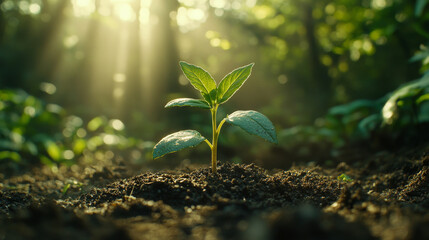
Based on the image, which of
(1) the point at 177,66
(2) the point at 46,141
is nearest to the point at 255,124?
(2) the point at 46,141

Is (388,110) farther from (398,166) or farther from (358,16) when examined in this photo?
(358,16)

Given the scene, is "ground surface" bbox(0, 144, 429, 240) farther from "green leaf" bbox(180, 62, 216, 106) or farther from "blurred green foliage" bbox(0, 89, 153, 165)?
"blurred green foliage" bbox(0, 89, 153, 165)

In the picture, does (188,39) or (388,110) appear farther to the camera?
(188,39)

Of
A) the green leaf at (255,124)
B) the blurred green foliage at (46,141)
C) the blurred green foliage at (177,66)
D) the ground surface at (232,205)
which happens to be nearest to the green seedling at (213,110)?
the green leaf at (255,124)

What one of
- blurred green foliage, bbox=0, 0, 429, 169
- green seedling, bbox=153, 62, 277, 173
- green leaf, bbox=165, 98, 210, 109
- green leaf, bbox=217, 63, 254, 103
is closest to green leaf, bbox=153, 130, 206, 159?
green seedling, bbox=153, 62, 277, 173

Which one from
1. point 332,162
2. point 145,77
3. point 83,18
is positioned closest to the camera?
point 332,162

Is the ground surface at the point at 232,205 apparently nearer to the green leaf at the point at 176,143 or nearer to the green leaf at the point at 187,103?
the green leaf at the point at 176,143

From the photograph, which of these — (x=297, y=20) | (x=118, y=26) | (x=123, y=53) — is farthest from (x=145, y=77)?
(x=297, y=20)

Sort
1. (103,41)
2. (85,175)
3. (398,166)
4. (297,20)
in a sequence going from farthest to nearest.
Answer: (103,41)
(297,20)
(85,175)
(398,166)
